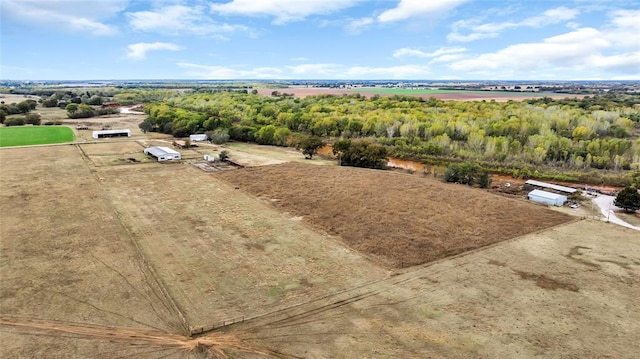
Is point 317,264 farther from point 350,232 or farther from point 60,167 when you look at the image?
point 60,167

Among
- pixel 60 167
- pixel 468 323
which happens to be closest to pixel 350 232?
pixel 468 323

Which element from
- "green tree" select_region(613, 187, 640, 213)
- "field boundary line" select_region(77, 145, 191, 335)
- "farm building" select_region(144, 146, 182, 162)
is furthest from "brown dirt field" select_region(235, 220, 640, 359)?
"farm building" select_region(144, 146, 182, 162)

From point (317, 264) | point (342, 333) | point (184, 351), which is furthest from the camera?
point (317, 264)

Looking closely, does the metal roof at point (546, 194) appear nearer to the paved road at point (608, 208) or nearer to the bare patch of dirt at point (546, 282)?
the paved road at point (608, 208)

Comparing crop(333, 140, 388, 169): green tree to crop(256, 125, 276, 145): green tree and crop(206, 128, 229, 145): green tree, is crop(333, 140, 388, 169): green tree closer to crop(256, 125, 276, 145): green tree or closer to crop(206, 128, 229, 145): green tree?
crop(256, 125, 276, 145): green tree

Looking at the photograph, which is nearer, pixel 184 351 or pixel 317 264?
pixel 184 351
